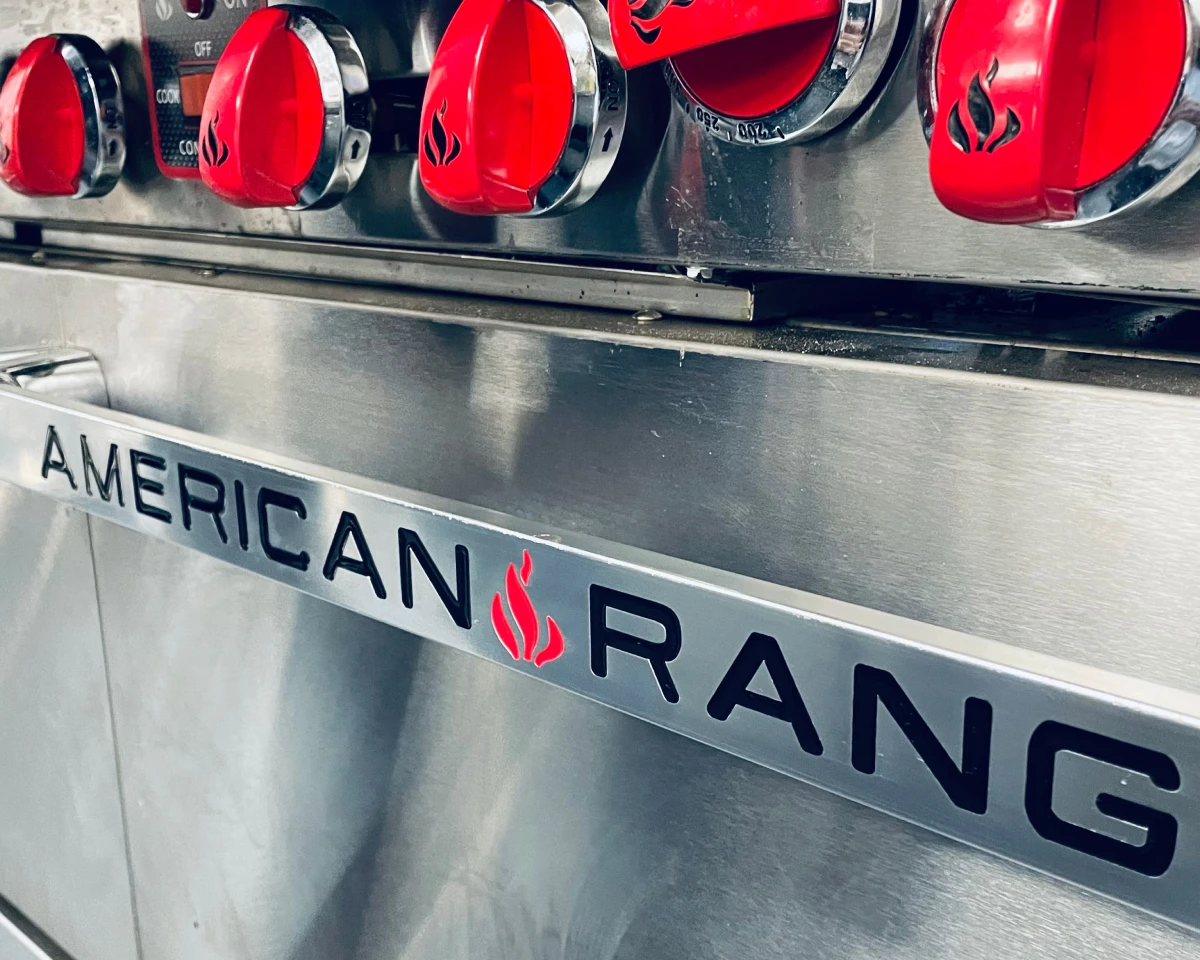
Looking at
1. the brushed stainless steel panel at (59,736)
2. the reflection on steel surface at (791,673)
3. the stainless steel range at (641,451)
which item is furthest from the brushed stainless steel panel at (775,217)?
the brushed stainless steel panel at (59,736)

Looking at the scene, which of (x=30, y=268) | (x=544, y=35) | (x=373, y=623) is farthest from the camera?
(x=30, y=268)

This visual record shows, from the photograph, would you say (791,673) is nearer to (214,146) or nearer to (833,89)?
(833,89)

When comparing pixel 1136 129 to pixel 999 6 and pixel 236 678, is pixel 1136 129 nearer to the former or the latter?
pixel 999 6

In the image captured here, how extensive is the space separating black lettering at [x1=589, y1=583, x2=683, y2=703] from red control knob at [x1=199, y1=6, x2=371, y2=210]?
24cm

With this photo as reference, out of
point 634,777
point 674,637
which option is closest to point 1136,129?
point 674,637

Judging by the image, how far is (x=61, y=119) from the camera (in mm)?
602

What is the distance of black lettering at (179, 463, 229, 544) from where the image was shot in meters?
0.51

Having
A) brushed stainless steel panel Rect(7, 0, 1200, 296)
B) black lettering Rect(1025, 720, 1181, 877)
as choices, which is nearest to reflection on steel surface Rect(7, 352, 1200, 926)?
black lettering Rect(1025, 720, 1181, 877)

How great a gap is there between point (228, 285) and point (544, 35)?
0.29 metres

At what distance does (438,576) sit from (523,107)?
182mm

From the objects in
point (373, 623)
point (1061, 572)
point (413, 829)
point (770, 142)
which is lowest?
point (413, 829)

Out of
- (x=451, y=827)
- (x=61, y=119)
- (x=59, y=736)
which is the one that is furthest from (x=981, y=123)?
(x=59, y=736)

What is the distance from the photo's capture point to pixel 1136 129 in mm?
264

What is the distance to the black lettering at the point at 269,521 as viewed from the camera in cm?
48
